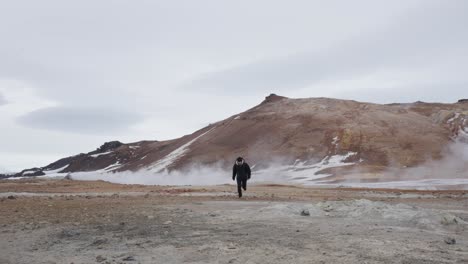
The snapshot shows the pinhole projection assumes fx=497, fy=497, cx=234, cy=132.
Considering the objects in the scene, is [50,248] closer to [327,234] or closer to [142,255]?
[142,255]

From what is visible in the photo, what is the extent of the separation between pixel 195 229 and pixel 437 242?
5.09m

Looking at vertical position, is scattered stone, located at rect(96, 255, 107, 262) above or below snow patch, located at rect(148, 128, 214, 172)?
below

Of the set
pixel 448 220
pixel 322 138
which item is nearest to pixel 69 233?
pixel 448 220

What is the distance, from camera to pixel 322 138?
2921 inches

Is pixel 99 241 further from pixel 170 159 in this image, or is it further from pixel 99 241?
pixel 170 159

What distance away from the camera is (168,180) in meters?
71.4

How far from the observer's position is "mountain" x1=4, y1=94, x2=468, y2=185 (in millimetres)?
66375

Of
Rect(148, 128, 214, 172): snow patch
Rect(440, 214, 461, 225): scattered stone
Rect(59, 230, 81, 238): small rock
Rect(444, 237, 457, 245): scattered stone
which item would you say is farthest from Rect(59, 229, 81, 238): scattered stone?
Rect(148, 128, 214, 172): snow patch

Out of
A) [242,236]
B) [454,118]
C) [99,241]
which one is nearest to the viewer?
[99,241]

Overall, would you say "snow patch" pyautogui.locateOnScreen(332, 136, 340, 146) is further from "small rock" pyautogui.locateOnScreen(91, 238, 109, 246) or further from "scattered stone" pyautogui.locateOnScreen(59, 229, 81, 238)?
"small rock" pyautogui.locateOnScreen(91, 238, 109, 246)

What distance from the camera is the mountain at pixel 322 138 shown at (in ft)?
218

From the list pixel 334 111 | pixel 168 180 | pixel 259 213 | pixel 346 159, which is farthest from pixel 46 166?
pixel 259 213

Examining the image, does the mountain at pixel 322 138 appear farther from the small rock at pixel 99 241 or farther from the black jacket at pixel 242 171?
the small rock at pixel 99 241

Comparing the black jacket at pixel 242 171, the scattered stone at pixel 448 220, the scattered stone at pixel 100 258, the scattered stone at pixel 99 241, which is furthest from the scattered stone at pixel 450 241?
the black jacket at pixel 242 171
